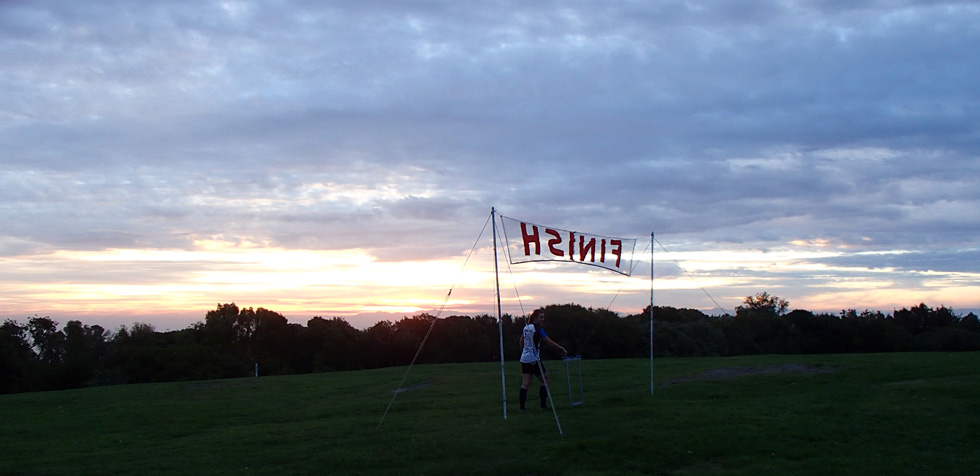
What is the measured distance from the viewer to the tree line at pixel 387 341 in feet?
156

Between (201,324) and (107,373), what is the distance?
1246 cm

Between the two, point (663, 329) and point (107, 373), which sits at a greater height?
point (663, 329)

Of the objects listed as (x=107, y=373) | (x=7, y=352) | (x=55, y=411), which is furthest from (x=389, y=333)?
(x=55, y=411)

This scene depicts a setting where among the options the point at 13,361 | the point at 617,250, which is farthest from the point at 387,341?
the point at 617,250

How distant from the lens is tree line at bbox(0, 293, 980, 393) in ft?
156

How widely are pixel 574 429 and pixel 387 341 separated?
168 ft

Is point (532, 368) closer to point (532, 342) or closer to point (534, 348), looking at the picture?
point (534, 348)

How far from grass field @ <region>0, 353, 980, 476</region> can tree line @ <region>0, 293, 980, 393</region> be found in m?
23.8

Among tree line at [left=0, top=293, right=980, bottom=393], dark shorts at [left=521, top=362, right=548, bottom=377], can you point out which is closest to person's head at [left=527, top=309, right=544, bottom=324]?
dark shorts at [left=521, top=362, right=548, bottom=377]

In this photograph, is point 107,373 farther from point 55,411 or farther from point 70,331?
point 55,411

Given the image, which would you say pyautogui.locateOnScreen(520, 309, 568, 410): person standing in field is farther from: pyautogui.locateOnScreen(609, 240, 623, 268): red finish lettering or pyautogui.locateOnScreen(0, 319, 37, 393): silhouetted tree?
pyautogui.locateOnScreen(0, 319, 37, 393): silhouetted tree

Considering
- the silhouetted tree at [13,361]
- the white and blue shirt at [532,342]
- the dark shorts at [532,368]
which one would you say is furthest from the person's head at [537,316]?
the silhouetted tree at [13,361]

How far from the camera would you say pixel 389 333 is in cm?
6203

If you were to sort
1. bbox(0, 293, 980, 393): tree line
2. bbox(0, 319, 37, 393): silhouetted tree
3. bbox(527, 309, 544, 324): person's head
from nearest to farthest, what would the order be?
bbox(527, 309, 544, 324): person's head → bbox(0, 319, 37, 393): silhouetted tree → bbox(0, 293, 980, 393): tree line
